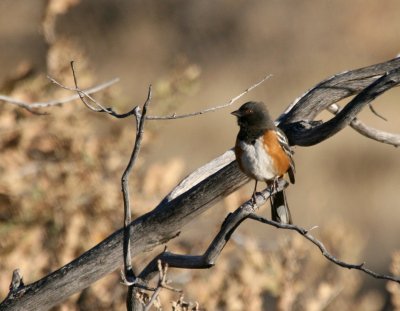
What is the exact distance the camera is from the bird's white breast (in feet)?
14.4

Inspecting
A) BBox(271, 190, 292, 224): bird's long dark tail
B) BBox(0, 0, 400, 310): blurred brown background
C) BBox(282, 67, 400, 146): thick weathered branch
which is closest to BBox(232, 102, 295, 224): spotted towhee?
BBox(271, 190, 292, 224): bird's long dark tail

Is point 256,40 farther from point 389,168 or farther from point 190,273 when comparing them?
point 190,273

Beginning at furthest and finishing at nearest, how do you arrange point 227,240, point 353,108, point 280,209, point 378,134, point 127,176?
point 280,209, point 378,134, point 353,108, point 227,240, point 127,176

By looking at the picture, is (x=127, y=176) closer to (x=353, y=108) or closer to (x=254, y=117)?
(x=353, y=108)

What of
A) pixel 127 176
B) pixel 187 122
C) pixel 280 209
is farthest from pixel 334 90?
pixel 187 122

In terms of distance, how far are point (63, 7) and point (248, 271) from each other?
223 centimetres

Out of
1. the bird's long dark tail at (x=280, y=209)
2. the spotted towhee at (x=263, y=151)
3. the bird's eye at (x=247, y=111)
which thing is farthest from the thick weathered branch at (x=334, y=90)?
the bird's long dark tail at (x=280, y=209)

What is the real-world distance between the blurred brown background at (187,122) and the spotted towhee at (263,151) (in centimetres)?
163

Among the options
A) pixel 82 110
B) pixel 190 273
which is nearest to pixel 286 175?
pixel 190 273

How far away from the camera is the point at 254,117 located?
4.74m

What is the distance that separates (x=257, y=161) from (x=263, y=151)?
9 cm

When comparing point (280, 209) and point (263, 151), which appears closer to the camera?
point (263, 151)

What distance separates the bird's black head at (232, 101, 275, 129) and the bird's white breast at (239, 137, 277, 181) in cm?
11

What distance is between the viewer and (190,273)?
669cm
